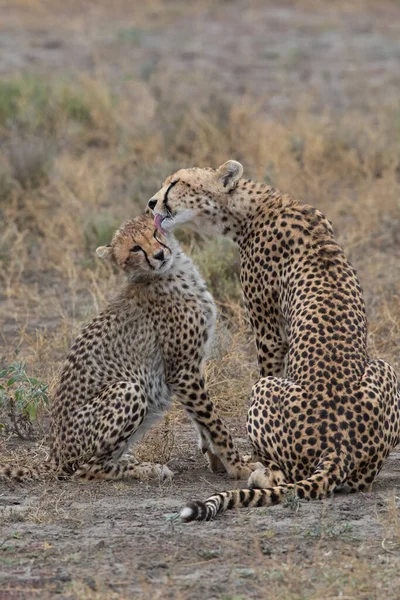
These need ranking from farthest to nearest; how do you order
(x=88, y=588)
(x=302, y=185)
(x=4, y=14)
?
1. (x=4, y=14)
2. (x=302, y=185)
3. (x=88, y=588)

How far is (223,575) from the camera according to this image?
4.51 metres

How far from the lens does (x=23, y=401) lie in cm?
640

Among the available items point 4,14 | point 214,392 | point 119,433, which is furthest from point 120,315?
point 4,14

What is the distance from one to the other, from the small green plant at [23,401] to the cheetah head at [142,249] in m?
0.74

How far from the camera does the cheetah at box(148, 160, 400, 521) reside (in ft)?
17.3

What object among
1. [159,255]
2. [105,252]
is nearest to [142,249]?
[159,255]

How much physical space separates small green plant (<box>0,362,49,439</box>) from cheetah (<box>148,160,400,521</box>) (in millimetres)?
1015

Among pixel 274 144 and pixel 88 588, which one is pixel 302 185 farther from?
pixel 88 588

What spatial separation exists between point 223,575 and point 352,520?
768 mm

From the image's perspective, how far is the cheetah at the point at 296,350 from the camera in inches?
207

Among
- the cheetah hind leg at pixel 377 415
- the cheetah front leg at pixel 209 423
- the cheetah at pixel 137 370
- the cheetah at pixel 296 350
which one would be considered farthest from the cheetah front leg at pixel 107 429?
the cheetah hind leg at pixel 377 415

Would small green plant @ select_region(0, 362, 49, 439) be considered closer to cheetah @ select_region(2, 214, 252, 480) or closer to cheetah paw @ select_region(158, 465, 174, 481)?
cheetah @ select_region(2, 214, 252, 480)

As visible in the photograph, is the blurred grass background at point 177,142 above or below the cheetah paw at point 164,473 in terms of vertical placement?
above

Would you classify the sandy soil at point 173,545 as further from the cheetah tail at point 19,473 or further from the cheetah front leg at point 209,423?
the cheetah front leg at point 209,423
